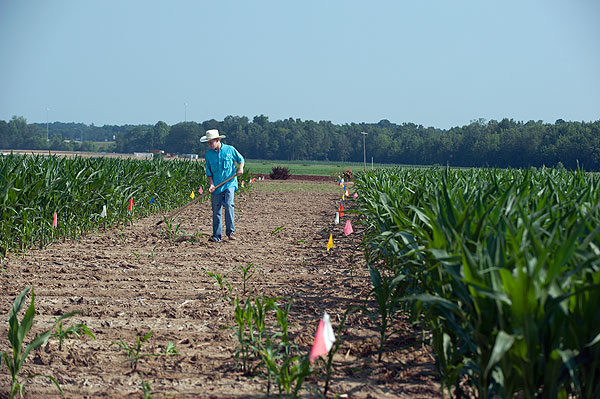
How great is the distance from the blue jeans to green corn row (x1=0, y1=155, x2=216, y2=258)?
186 centimetres

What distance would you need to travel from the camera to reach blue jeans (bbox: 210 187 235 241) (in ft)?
28.4

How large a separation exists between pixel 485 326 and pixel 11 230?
21.3 feet

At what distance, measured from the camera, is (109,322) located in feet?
14.3

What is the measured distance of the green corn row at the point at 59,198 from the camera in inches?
277

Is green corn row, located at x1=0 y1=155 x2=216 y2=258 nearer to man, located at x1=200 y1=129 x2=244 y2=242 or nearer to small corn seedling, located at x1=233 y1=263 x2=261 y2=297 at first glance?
man, located at x1=200 y1=129 x2=244 y2=242

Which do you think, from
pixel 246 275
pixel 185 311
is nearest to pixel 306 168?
pixel 246 275

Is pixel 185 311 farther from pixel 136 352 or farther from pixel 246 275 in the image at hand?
pixel 246 275

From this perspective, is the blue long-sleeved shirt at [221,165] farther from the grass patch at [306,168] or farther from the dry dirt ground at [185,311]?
the grass patch at [306,168]

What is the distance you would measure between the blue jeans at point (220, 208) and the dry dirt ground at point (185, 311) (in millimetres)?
263

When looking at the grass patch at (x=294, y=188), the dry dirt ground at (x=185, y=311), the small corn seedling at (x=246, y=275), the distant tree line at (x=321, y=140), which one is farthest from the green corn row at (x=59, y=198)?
the distant tree line at (x=321, y=140)

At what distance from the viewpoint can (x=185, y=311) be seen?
4680 mm

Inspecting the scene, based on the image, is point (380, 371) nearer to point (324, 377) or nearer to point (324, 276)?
point (324, 377)

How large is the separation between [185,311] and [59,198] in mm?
4278

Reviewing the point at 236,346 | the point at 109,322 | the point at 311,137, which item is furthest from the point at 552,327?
the point at 311,137
